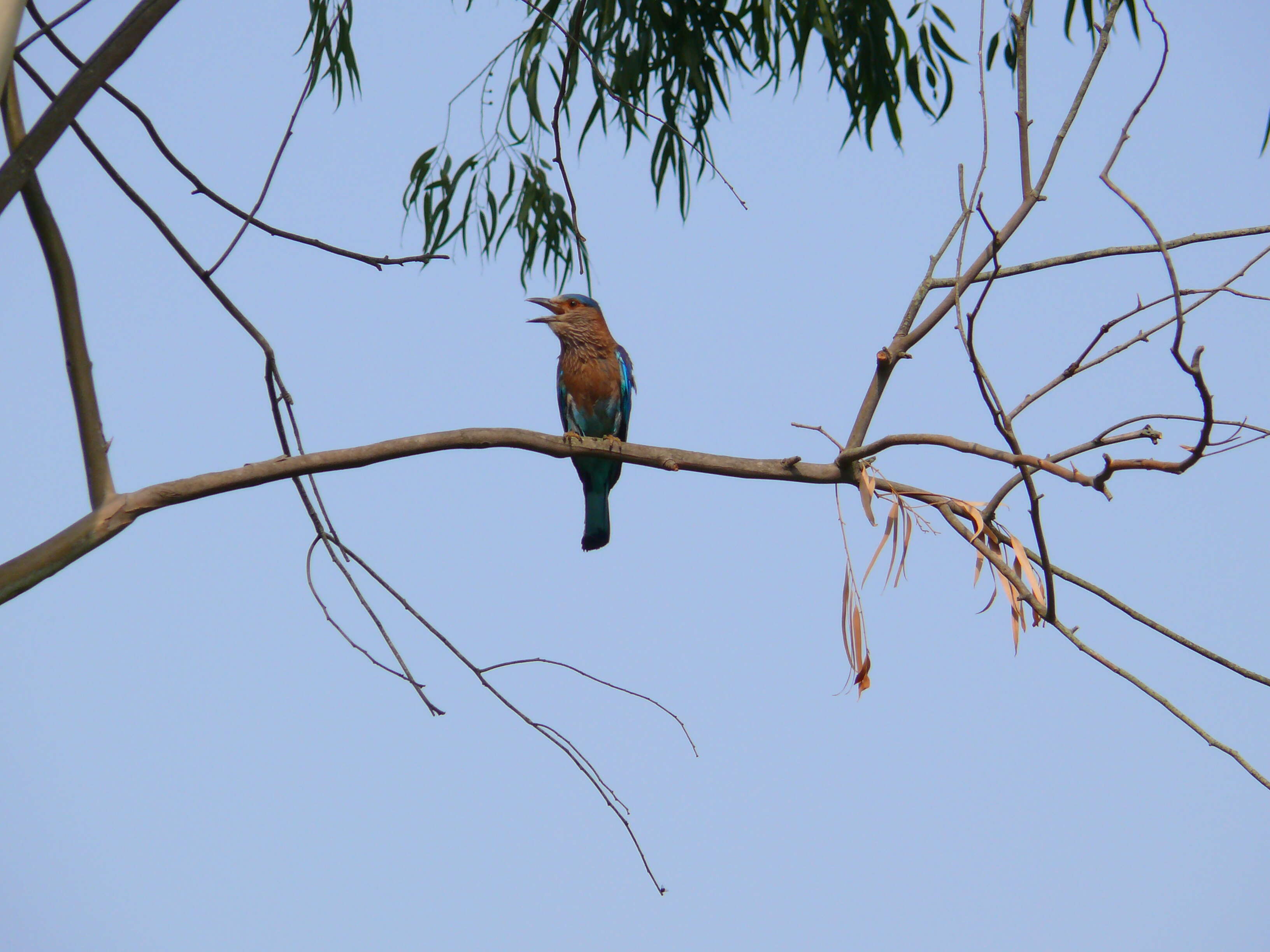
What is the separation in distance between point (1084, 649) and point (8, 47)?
168 centimetres

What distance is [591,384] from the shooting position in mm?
4668

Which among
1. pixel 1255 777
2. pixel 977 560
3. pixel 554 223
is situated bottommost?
pixel 1255 777

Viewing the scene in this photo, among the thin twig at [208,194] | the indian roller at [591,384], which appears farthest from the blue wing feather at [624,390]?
the thin twig at [208,194]

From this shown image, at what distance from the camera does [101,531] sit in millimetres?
1787

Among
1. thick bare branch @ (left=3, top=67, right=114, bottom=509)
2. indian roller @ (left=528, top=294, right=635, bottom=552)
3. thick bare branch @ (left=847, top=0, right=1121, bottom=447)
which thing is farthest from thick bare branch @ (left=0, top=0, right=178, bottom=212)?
indian roller @ (left=528, top=294, right=635, bottom=552)

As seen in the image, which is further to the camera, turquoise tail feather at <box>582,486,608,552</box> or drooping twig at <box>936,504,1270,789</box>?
turquoise tail feather at <box>582,486,608,552</box>

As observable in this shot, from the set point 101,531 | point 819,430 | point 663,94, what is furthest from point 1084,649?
point 663,94

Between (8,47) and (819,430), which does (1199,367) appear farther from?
(8,47)

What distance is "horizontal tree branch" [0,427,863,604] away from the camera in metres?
1.74

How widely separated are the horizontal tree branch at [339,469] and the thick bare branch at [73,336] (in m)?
0.05

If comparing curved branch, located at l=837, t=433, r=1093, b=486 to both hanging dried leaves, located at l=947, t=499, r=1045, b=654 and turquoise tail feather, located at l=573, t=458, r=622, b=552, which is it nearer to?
hanging dried leaves, located at l=947, t=499, r=1045, b=654

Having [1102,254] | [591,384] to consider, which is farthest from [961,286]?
[591,384]

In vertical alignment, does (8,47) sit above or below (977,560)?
above

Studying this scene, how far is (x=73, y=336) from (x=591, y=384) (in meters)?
2.95
